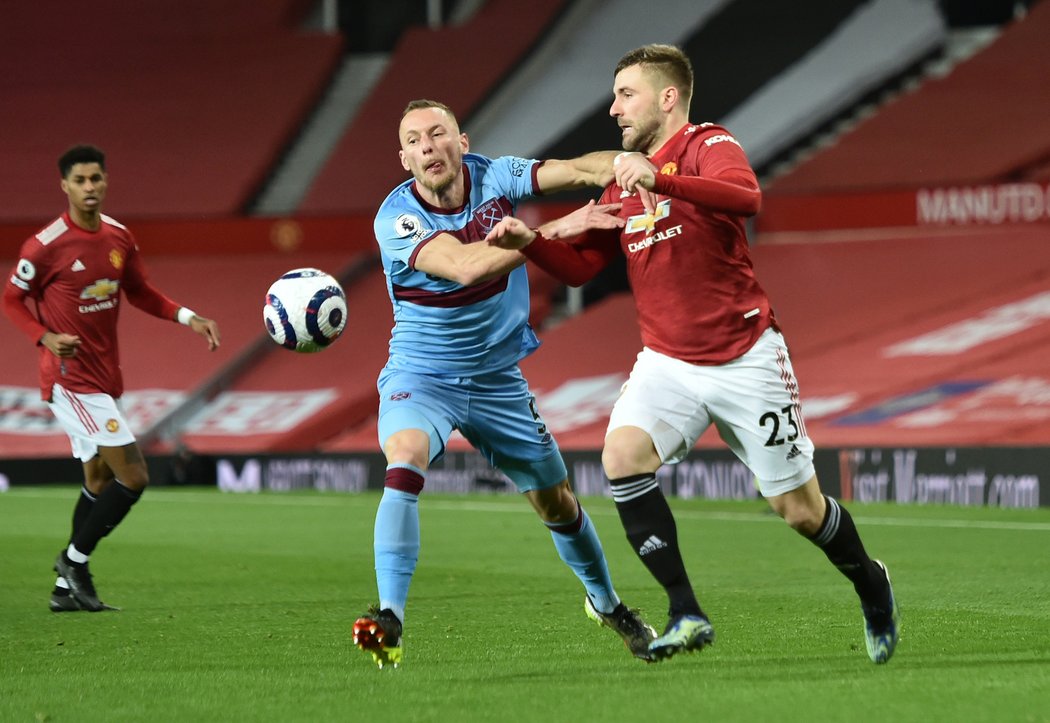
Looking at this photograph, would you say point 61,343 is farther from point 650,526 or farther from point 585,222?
point 650,526

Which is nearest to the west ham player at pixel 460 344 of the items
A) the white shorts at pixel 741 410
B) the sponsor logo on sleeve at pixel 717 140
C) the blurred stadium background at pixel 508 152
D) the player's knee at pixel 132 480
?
the sponsor logo on sleeve at pixel 717 140

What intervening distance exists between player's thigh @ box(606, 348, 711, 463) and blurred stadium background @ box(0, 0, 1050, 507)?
12387mm

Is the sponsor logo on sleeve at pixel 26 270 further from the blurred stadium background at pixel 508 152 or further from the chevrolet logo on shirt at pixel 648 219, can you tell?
the blurred stadium background at pixel 508 152

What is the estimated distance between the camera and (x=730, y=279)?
5684mm

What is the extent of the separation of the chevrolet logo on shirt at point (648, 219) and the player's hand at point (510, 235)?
37 centimetres

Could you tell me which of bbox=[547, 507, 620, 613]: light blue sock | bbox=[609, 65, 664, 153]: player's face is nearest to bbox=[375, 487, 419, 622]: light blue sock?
bbox=[547, 507, 620, 613]: light blue sock

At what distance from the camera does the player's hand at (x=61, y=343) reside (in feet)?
27.3

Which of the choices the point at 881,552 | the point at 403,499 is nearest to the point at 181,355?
the point at 881,552

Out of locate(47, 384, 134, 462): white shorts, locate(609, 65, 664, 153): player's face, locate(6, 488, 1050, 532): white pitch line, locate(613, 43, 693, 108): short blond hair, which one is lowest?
locate(6, 488, 1050, 532): white pitch line

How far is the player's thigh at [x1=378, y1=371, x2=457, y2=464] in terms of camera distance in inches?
236

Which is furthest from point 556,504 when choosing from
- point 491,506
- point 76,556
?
point 491,506

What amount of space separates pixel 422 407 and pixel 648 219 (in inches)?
43.2

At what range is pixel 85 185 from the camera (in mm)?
8461

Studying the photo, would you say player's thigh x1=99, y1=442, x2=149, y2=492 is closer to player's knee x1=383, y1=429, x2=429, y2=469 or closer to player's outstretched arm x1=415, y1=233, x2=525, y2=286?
player's knee x1=383, y1=429, x2=429, y2=469
